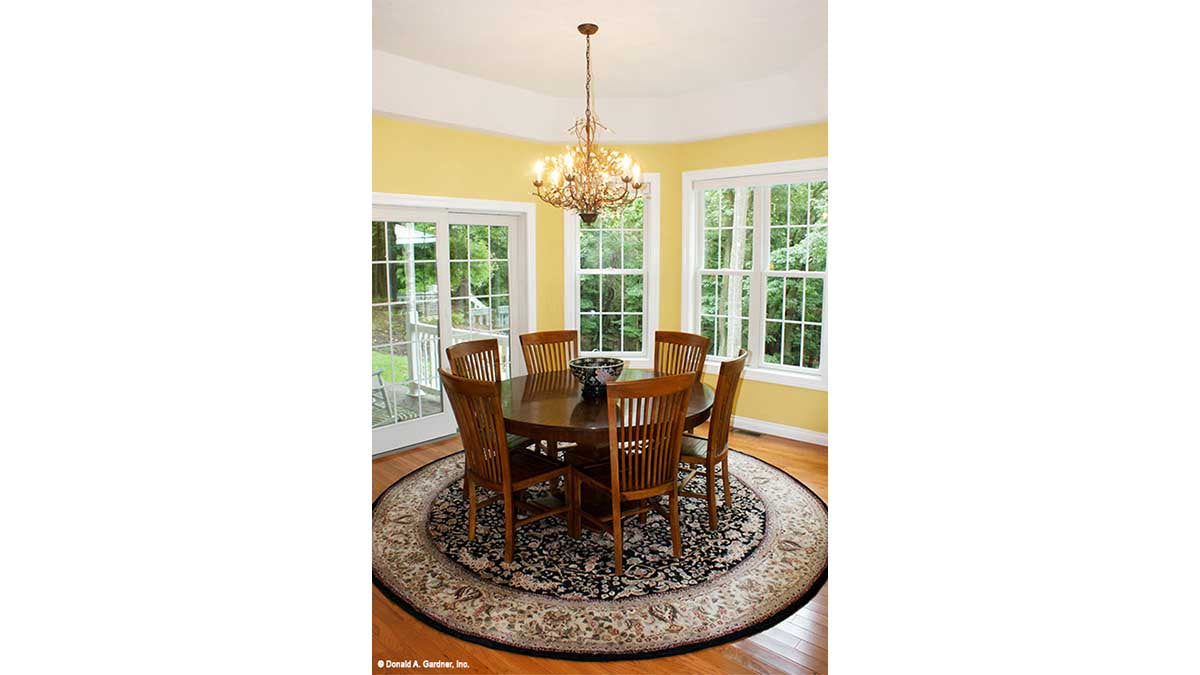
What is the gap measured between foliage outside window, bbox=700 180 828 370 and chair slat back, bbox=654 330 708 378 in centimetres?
102

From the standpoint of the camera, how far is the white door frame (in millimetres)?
4316

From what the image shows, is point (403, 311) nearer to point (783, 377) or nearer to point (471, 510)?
point (471, 510)

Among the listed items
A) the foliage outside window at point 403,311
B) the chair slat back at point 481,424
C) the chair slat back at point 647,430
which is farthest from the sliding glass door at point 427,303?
the chair slat back at point 647,430

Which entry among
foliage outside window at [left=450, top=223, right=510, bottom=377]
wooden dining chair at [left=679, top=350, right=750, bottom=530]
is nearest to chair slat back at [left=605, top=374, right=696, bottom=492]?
wooden dining chair at [left=679, top=350, right=750, bottom=530]

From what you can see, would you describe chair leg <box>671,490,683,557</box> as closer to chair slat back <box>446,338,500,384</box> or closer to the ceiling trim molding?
chair slat back <box>446,338,500,384</box>

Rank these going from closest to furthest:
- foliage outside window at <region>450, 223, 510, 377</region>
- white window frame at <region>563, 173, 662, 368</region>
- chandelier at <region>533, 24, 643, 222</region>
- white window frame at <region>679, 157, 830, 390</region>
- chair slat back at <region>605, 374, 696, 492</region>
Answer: chair slat back at <region>605, 374, 696, 492</region> < chandelier at <region>533, 24, 643, 222</region> < white window frame at <region>679, 157, 830, 390</region> < foliage outside window at <region>450, 223, 510, 377</region> < white window frame at <region>563, 173, 662, 368</region>

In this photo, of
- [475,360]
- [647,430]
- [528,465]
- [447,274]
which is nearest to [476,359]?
[475,360]

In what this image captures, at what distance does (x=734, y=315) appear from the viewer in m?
4.96

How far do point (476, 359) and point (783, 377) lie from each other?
2.34 meters

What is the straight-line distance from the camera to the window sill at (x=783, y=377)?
4480 millimetres

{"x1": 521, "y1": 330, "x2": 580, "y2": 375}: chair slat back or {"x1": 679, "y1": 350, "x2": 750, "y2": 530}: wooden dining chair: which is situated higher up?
{"x1": 521, "y1": 330, "x2": 580, "y2": 375}: chair slat back
